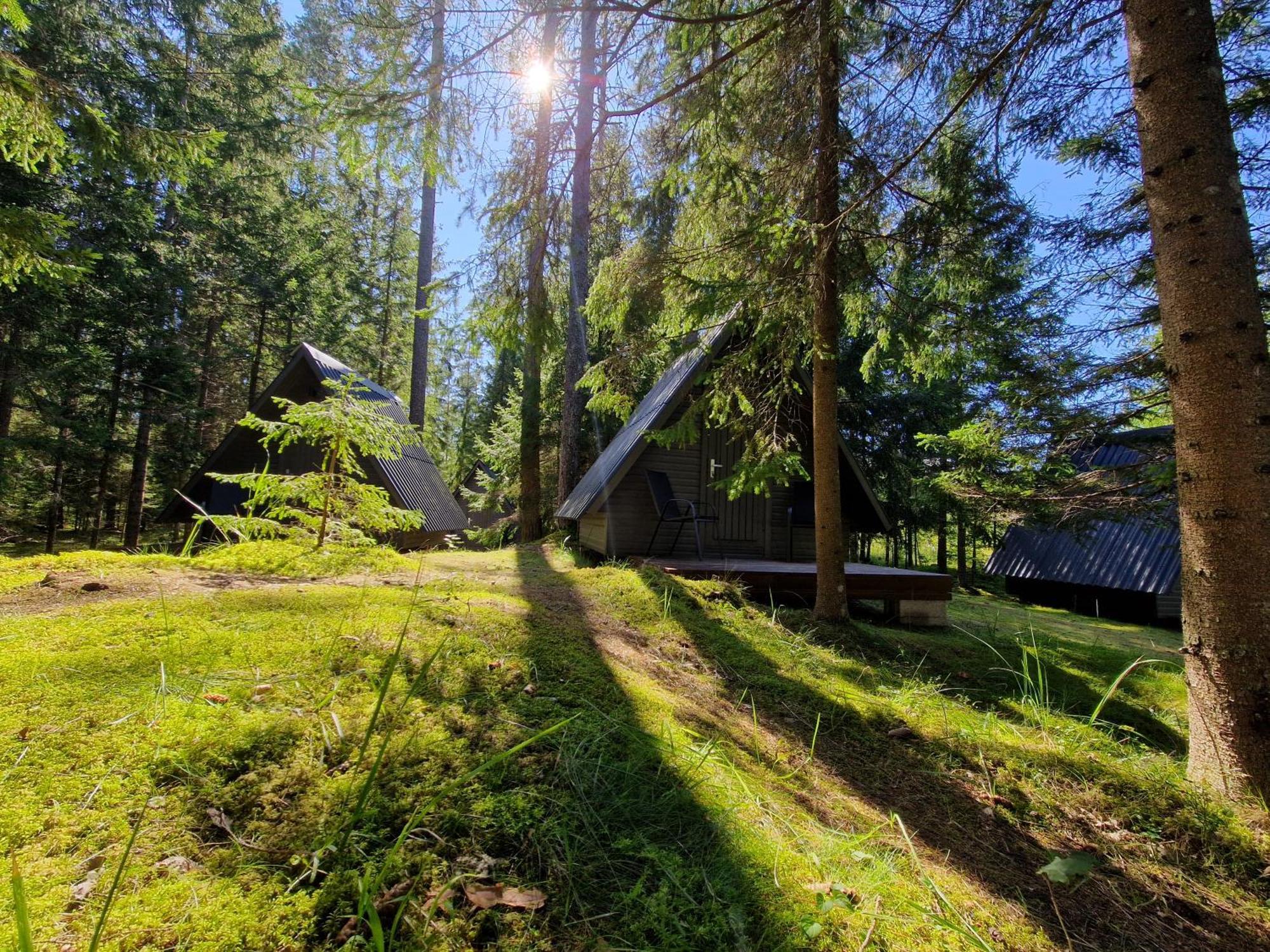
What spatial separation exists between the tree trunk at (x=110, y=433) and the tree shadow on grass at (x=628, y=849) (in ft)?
52.1

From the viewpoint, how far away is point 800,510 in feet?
27.2

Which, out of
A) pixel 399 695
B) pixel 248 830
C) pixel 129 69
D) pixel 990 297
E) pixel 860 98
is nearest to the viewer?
pixel 248 830

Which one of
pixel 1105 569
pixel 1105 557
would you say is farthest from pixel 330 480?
pixel 1105 557

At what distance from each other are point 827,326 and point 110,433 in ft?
55.0

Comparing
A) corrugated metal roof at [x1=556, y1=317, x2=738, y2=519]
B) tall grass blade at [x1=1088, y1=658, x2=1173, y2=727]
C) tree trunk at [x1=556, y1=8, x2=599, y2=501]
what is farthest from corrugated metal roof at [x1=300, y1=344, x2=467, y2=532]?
tall grass blade at [x1=1088, y1=658, x2=1173, y2=727]

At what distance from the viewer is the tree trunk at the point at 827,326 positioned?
459cm

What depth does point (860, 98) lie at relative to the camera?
4980 mm

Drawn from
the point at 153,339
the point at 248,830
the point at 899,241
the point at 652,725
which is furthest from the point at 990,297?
the point at 153,339

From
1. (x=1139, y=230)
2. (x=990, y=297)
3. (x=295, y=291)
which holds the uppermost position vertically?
(x=295, y=291)

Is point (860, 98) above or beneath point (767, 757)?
above

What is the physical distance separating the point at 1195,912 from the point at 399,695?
→ 2980mm

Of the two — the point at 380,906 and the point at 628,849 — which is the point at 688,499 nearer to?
the point at 628,849

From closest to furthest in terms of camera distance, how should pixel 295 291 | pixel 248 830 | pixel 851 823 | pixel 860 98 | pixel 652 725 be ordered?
1. pixel 248 830
2. pixel 851 823
3. pixel 652 725
4. pixel 860 98
5. pixel 295 291

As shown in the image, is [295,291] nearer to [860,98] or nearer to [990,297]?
[860,98]
